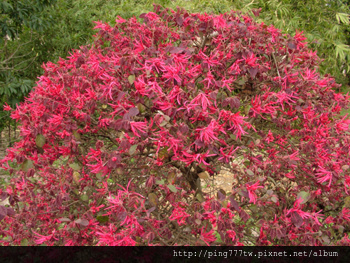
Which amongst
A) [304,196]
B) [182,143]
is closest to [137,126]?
[182,143]

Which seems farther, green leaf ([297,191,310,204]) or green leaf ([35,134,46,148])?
green leaf ([35,134,46,148])

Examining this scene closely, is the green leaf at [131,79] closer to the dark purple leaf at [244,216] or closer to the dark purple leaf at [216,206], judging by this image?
the dark purple leaf at [216,206]

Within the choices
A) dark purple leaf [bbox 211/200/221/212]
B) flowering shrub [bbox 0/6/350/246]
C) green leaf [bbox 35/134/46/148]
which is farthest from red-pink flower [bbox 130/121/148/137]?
green leaf [bbox 35/134/46/148]

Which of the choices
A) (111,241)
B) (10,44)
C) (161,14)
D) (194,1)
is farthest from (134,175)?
(194,1)

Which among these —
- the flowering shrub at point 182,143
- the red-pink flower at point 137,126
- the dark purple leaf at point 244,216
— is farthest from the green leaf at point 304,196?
the red-pink flower at point 137,126

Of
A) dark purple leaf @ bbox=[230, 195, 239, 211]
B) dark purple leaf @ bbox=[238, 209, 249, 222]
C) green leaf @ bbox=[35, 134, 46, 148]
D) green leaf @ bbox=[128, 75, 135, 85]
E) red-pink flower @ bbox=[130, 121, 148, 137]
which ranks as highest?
green leaf @ bbox=[128, 75, 135, 85]

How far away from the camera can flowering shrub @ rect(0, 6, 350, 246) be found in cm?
138

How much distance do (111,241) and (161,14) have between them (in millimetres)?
1385

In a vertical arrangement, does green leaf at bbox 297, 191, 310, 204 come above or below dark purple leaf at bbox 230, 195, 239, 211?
below

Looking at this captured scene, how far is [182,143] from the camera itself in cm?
141

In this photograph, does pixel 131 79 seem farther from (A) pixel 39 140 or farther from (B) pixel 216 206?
(B) pixel 216 206

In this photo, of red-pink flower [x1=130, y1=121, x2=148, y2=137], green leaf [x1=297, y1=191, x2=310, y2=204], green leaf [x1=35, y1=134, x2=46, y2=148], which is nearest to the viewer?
red-pink flower [x1=130, y1=121, x2=148, y2=137]

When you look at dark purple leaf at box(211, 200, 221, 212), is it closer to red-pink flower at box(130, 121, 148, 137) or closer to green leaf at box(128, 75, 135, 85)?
red-pink flower at box(130, 121, 148, 137)
